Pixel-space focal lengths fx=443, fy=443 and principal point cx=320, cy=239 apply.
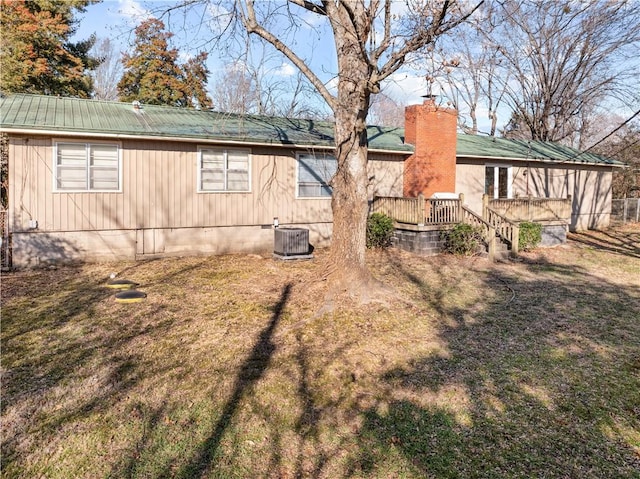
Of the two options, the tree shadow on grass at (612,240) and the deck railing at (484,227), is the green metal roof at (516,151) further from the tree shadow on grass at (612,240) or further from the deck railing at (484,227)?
the deck railing at (484,227)

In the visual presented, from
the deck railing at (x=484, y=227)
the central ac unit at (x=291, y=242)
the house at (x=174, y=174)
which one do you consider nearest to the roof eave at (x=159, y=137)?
the house at (x=174, y=174)

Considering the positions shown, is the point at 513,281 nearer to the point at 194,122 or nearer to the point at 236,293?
the point at 236,293

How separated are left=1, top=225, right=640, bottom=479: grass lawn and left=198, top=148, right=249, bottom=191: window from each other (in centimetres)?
359

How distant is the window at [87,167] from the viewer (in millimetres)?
10016

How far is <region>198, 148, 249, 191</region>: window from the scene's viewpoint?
11633 millimetres

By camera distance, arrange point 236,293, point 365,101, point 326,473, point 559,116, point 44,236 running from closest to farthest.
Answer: point 326,473 < point 365,101 < point 236,293 < point 44,236 < point 559,116

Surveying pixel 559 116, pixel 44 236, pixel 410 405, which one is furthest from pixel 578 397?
pixel 559 116

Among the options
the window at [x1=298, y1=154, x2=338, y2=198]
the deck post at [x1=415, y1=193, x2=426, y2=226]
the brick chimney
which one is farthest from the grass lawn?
the brick chimney

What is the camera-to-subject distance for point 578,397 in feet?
15.3

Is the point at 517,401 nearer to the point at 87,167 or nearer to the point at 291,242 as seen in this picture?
the point at 291,242

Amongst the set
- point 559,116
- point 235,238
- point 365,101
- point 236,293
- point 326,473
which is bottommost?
point 326,473

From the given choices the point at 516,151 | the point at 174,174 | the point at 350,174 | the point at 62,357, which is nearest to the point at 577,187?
the point at 516,151

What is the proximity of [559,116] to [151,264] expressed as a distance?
26.7m

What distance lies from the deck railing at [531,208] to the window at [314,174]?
15.5 feet
